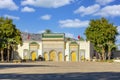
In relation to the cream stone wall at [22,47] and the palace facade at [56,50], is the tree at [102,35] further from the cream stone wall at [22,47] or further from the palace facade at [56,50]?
the cream stone wall at [22,47]

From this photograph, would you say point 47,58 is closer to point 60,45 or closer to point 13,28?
point 60,45

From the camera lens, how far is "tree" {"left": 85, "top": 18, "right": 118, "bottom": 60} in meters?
80.0

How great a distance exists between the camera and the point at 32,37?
102 metres

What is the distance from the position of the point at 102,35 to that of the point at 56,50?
15371mm

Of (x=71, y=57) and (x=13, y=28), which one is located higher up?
(x=13, y=28)

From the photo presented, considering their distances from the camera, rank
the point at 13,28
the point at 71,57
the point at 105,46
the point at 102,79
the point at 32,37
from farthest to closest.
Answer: the point at 32,37, the point at 71,57, the point at 105,46, the point at 13,28, the point at 102,79

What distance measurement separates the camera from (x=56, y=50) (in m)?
90.6

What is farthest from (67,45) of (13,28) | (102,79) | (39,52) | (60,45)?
(102,79)

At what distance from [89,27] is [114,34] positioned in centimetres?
637

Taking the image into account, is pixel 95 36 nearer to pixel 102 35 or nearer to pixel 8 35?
pixel 102 35

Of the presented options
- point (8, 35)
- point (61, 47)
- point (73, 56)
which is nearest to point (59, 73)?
point (8, 35)

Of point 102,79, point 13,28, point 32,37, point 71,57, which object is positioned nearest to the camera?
point 102,79

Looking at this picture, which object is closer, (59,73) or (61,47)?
(59,73)

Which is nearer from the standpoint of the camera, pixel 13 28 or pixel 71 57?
pixel 13 28
